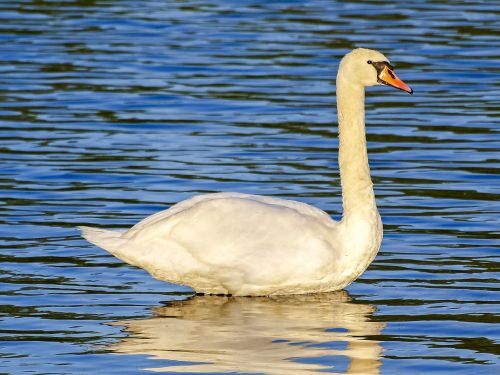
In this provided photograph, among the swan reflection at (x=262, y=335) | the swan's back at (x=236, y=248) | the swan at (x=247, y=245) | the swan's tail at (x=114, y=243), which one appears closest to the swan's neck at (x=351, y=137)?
the swan at (x=247, y=245)

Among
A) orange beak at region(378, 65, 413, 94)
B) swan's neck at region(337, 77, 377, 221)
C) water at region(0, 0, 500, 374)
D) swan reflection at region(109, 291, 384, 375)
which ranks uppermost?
orange beak at region(378, 65, 413, 94)

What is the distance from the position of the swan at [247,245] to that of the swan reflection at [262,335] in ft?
0.52

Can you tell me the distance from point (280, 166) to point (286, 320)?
4.75 metres

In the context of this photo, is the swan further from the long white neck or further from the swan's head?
the swan's head

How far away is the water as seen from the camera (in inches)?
362

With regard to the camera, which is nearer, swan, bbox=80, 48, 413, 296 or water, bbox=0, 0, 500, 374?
water, bbox=0, 0, 500, 374

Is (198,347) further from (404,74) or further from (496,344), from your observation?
(404,74)

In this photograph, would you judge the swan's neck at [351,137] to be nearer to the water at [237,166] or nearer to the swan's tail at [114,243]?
the water at [237,166]

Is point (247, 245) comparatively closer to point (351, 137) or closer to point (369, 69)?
point (351, 137)

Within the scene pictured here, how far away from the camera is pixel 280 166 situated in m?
14.5

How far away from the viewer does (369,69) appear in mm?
10953

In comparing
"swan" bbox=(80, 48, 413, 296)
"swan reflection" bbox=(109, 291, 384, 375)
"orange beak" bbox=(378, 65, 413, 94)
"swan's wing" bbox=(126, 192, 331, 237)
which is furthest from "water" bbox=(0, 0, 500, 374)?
"orange beak" bbox=(378, 65, 413, 94)

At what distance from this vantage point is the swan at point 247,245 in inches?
404

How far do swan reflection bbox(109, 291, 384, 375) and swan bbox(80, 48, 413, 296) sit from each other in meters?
0.16
